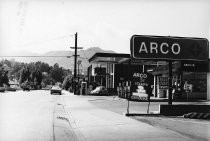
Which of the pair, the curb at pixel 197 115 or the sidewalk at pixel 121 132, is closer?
the sidewalk at pixel 121 132

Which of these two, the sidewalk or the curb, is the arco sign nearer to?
the curb

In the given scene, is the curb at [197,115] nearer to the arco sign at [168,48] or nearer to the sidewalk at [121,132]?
the arco sign at [168,48]

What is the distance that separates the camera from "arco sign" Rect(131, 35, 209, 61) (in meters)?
16.8

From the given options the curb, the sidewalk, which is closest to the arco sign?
the curb

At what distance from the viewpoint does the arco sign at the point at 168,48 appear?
661 inches

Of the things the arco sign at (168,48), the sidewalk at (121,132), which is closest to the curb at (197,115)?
the arco sign at (168,48)

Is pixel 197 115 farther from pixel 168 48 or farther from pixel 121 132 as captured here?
pixel 121 132

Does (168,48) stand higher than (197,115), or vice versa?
(168,48)

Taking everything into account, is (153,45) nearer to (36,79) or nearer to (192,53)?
(192,53)

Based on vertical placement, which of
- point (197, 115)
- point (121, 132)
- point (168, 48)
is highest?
point (168, 48)

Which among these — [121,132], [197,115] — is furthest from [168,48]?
[121,132]

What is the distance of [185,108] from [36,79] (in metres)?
133

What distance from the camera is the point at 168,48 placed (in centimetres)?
1745

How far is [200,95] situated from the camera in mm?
38438
